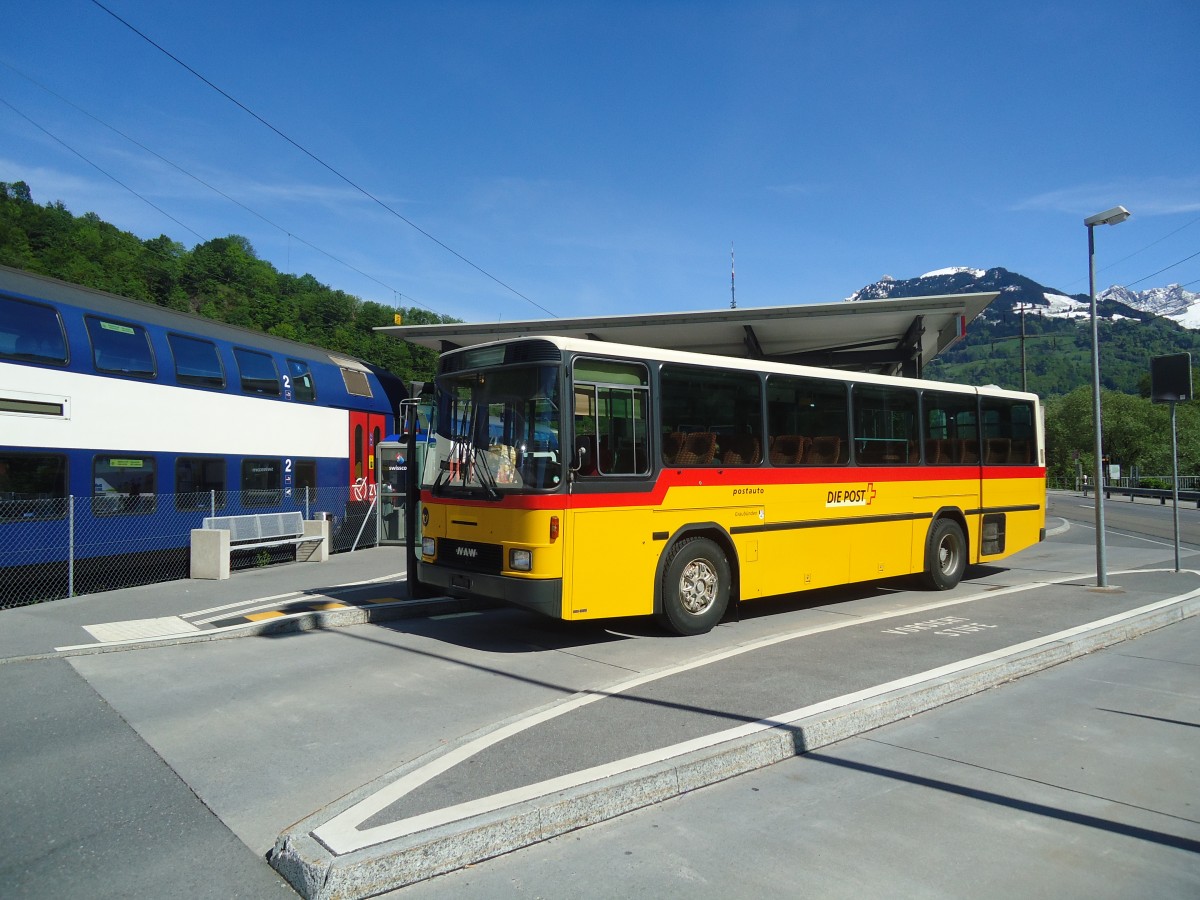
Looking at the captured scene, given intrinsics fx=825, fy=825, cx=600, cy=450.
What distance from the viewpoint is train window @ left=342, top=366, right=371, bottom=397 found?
64.4 ft

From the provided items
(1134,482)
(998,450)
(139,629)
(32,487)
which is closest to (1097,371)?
(998,450)

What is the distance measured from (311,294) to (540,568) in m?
66.2

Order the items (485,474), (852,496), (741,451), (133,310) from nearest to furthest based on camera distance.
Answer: (485,474) < (741,451) < (852,496) < (133,310)

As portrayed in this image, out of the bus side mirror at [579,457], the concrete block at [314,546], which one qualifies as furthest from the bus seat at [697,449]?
the concrete block at [314,546]

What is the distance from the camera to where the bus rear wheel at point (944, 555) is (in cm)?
1229

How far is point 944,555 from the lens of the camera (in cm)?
1277

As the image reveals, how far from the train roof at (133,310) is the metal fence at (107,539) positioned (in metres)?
2.99

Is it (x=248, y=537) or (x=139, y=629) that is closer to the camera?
(x=139, y=629)

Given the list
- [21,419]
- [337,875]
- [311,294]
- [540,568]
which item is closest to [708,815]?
[337,875]

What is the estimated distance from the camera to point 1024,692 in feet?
22.5

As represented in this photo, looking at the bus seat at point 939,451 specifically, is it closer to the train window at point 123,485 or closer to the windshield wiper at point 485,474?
the windshield wiper at point 485,474

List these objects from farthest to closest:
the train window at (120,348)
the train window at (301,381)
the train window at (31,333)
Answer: the train window at (301,381), the train window at (120,348), the train window at (31,333)

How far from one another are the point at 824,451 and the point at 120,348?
10988 millimetres

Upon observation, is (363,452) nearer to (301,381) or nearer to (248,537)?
(301,381)
